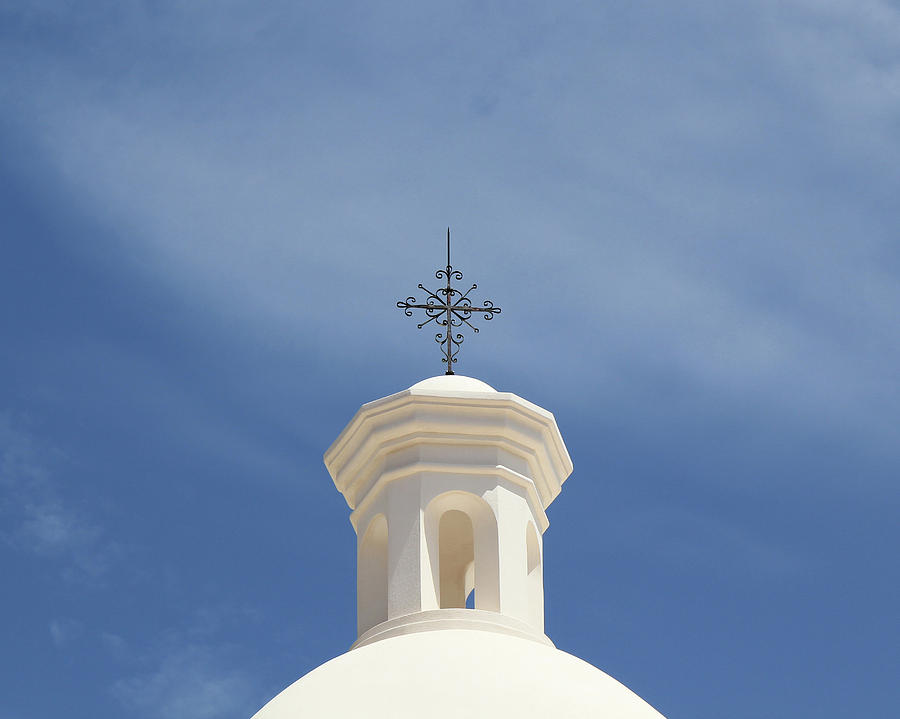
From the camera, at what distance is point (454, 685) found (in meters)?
16.4

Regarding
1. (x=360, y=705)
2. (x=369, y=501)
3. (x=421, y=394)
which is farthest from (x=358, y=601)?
(x=360, y=705)

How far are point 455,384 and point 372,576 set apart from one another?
222 centimetres

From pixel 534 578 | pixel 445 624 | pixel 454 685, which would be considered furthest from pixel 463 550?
pixel 454 685

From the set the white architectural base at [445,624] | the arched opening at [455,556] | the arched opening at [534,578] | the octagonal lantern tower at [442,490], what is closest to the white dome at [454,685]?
the white architectural base at [445,624]

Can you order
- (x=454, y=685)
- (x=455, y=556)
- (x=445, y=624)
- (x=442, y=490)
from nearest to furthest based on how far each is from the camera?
(x=454, y=685)
(x=445, y=624)
(x=442, y=490)
(x=455, y=556)

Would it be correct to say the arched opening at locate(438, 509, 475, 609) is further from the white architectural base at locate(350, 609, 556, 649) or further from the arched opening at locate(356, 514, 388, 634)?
the white architectural base at locate(350, 609, 556, 649)

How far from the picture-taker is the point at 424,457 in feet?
63.9

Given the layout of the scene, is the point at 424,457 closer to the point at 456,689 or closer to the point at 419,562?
the point at 419,562

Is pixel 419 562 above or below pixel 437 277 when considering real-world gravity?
below

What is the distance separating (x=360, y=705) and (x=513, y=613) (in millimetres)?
2969

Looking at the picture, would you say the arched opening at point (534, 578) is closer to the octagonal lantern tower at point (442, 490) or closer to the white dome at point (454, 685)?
the octagonal lantern tower at point (442, 490)

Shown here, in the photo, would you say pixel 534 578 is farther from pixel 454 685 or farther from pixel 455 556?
pixel 454 685

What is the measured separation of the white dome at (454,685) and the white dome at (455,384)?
3017 mm

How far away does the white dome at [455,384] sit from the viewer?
19812 millimetres
